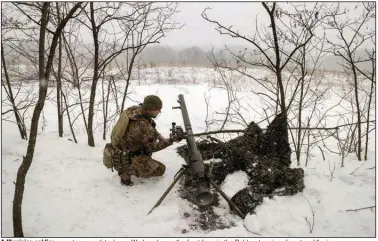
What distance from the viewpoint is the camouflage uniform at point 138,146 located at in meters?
4.01

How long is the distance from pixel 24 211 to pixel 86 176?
991 millimetres

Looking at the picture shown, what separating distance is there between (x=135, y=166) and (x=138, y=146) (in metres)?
0.27

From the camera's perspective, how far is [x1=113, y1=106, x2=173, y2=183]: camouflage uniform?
401 cm

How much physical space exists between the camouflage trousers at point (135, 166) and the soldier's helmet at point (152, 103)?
2.33 feet

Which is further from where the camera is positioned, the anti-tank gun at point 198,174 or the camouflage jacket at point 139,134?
the camouflage jacket at point 139,134

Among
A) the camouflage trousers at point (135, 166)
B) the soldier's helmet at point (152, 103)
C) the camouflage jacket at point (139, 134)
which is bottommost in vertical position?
the camouflage trousers at point (135, 166)

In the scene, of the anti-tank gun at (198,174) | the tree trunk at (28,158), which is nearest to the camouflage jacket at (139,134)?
the anti-tank gun at (198,174)

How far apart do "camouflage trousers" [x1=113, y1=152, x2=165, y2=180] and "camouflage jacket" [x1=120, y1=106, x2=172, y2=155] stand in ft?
0.48

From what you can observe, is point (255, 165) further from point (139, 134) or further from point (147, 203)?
point (139, 134)

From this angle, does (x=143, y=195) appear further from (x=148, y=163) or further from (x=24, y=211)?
(x=24, y=211)

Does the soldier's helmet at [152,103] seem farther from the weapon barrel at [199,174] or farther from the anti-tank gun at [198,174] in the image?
the weapon barrel at [199,174]

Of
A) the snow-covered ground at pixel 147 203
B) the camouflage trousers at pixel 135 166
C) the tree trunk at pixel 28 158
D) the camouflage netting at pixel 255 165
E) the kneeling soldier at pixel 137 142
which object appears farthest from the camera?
the camouflage trousers at pixel 135 166

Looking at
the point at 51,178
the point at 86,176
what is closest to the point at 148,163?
the point at 86,176

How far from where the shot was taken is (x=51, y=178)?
4.27m
